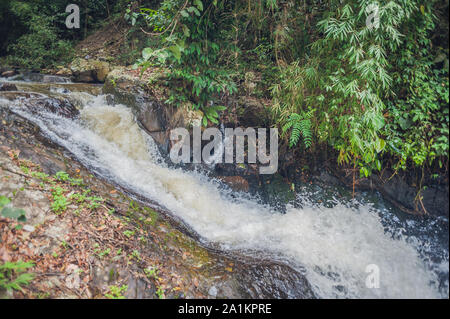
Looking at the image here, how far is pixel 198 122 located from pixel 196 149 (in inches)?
22.3

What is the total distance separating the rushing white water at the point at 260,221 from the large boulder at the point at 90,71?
12.6 ft

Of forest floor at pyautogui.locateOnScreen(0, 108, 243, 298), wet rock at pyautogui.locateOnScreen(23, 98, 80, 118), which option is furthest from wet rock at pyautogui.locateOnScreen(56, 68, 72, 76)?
forest floor at pyautogui.locateOnScreen(0, 108, 243, 298)

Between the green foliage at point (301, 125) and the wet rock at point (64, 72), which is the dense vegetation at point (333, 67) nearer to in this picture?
the green foliage at point (301, 125)

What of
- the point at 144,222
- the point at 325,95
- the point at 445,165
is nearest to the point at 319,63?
the point at 325,95

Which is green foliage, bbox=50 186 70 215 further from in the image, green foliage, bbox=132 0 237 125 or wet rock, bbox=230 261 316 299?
green foliage, bbox=132 0 237 125

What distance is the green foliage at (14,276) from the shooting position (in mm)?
1724

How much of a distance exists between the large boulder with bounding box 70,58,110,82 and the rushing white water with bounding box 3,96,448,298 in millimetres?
3826

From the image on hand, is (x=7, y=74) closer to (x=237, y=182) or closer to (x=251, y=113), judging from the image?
(x=251, y=113)

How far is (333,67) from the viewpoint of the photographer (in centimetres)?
376

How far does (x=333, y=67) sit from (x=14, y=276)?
4.47m

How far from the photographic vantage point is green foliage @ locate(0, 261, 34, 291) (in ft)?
5.66

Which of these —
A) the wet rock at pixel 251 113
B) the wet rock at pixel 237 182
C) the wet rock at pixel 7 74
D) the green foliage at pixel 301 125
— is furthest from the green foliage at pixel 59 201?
the wet rock at pixel 7 74

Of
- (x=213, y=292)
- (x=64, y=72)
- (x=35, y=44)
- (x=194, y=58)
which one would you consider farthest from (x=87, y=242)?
(x=35, y=44)

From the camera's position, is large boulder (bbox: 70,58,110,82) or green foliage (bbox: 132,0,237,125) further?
large boulder (bbox: 70,58,110,82)
